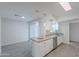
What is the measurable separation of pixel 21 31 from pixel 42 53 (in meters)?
4.79

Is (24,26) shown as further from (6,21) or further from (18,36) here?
(6,21)

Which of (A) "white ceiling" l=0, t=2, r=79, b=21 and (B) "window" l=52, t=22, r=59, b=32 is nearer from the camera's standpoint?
(A) "white ceiling" l=0, t=2, r=79, b=21

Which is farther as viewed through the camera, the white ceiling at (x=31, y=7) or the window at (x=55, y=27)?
the window at (x=55, y=27)

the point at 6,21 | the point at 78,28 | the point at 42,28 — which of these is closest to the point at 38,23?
the point at 42,28

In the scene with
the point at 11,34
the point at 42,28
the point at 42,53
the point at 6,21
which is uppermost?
the point at 6,21

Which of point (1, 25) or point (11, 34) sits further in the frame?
point (11, 34)

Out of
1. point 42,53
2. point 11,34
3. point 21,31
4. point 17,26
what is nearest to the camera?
point 42,53

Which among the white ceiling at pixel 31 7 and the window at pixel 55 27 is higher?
the white ceiling at pixel 31 7

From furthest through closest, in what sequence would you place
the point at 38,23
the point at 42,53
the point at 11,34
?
the point at 11,34 → the point at 38,23 → the point at 42,53

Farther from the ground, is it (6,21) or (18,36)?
(6,21)

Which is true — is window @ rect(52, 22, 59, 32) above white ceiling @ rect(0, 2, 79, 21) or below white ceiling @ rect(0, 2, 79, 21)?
below

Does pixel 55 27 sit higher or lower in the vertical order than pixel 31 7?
lower

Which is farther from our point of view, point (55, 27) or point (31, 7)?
point (55, 27)

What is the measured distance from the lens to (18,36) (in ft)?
25.8
